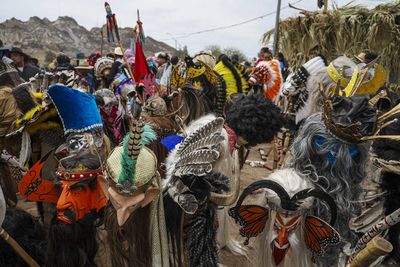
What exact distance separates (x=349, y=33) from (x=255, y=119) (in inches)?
228

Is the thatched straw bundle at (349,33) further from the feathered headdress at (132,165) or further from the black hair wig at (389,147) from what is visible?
the feathered headdress at (132,165)

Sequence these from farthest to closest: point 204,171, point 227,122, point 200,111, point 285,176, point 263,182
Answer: point 200,111
point 227,122
point 285,176
point 263,182
point 204,171

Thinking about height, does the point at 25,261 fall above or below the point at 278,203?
below

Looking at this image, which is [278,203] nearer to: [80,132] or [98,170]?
[98,170]

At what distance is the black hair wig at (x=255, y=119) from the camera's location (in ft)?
9.19

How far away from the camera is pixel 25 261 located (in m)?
2.07

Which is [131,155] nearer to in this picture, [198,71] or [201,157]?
[201,157]

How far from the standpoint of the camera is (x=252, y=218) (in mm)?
2080

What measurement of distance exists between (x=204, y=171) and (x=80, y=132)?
128 cm

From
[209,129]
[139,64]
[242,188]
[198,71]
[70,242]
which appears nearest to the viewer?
[209,129]

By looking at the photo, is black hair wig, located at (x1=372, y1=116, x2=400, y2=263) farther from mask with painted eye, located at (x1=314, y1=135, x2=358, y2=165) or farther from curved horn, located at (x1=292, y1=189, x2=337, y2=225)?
curved horn, located at (x1=292, y1=189, x2=337, y2=225)

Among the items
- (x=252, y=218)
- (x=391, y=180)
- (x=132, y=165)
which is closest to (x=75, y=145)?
(x=132, y=165)

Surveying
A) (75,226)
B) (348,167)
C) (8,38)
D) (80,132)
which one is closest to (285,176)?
(348,167)

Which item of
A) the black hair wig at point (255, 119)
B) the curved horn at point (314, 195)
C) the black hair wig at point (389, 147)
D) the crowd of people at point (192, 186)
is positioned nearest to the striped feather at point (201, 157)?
the crowd of people at point (192, 186)
